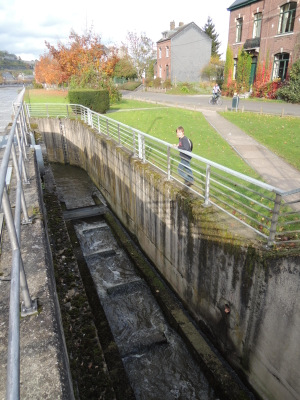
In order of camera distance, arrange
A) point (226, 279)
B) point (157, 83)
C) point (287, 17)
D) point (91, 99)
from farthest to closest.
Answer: point (157, 83) → point (287, 17) → point (91, 99) → point (226, 279)

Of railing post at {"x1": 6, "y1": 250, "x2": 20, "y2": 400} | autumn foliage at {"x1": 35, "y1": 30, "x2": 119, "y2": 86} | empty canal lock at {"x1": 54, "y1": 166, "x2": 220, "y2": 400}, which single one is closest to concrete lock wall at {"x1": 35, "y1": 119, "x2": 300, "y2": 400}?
empty canal lock at {"x1": 54, "y1": 166, "x2": 220, "y2": 400}

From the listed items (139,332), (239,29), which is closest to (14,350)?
(139,332)

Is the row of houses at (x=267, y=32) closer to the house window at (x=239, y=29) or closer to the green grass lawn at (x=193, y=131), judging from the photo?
the house window at (x=239, y=29)

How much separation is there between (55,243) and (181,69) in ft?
166

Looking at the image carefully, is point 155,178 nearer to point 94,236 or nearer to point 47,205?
point 47,205

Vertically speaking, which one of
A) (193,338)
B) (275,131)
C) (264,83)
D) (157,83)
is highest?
(157,83)

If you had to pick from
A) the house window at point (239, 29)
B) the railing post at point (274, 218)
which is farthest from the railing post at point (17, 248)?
the house window at point (239, 29)

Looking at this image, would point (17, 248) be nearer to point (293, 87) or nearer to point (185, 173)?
point (185, 173)

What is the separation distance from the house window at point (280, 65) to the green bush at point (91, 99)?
16685 millimetres

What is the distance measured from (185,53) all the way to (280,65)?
84.7ft

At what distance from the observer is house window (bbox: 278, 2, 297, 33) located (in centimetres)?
2570

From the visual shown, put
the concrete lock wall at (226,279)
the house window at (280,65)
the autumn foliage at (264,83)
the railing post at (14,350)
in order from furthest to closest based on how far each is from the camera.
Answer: the autumn foliage at (264,83), the house window at (280,65), the concrete lock wall at (226,279), the railing post at (14,350)

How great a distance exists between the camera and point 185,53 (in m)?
49.8

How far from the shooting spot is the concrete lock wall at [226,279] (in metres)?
4.52
